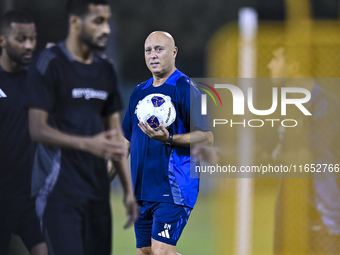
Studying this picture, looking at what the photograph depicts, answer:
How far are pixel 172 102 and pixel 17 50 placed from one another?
4.36ft

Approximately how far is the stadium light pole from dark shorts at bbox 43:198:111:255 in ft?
7.76

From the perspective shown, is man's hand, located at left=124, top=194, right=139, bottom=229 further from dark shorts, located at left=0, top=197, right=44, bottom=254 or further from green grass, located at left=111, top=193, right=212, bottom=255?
green grass, located at left=111, top=193, right=212, bottom=255

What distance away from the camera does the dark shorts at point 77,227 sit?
3.01 meters

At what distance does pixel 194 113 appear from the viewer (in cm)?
398

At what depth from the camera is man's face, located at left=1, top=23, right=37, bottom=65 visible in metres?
3.96

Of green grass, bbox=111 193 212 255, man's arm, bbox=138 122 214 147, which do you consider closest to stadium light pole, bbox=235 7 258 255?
green grass, bbox=111 193 212 255

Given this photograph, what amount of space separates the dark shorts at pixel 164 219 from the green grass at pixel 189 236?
212 cm

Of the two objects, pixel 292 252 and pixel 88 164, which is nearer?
pixel 88 164

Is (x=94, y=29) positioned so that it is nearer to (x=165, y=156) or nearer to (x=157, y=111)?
(x=157, y=111)

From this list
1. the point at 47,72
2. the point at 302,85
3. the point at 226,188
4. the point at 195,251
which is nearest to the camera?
the point at 47,72

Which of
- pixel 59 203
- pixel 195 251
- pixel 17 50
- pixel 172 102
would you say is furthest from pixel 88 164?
pixel 195 251

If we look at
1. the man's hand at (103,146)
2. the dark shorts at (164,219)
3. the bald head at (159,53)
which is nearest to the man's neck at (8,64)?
the bald head at (159,53)

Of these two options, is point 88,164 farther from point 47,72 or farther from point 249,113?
point 249,113

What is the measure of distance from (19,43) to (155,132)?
1342 mm
